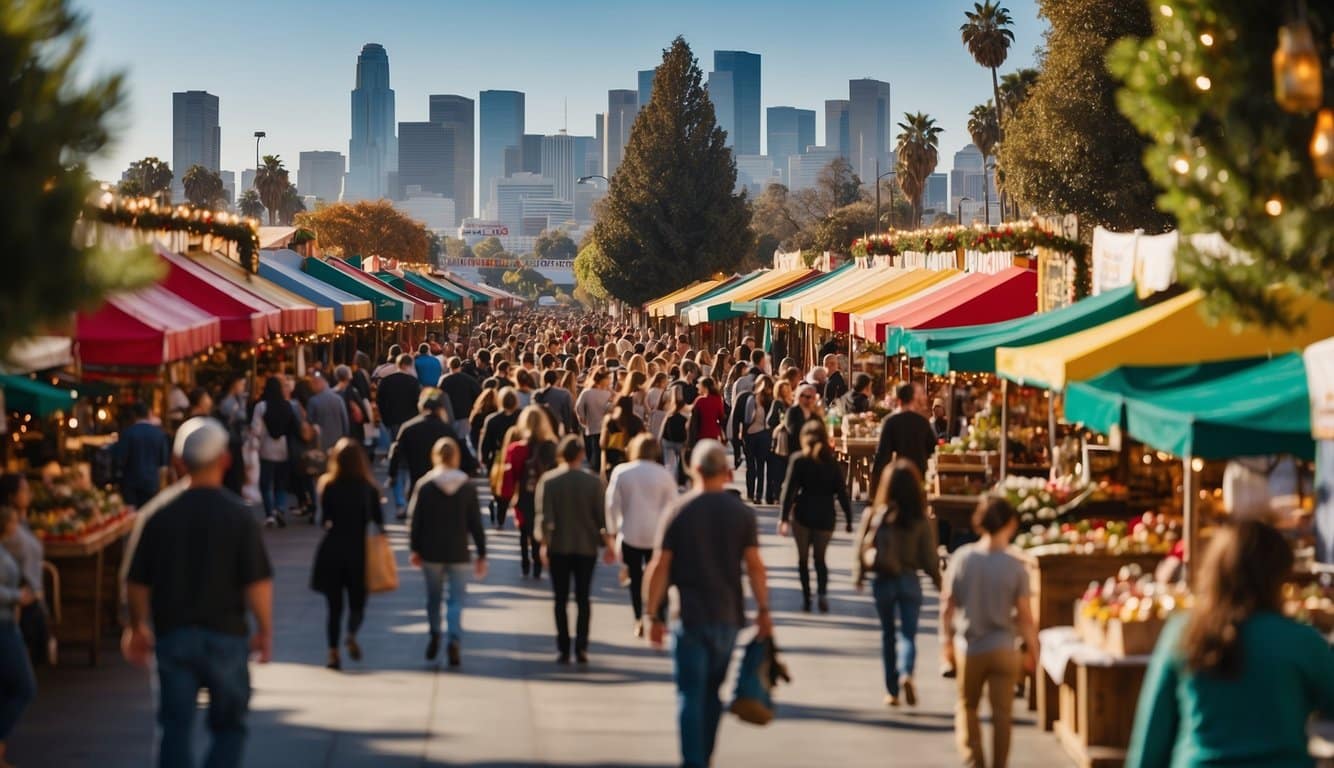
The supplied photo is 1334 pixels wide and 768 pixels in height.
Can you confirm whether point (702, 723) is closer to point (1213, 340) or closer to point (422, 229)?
point (1213, 340)

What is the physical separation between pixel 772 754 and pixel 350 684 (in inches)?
119

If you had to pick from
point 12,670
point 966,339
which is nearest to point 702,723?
point 12,670

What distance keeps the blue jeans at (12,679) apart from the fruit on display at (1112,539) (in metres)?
5.88

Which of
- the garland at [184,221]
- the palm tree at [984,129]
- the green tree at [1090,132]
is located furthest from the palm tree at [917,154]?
the garland at [184,221]

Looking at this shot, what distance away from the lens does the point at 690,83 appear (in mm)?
81812

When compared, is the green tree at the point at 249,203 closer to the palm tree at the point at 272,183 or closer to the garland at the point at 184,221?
the palm tree at the point at 272,183

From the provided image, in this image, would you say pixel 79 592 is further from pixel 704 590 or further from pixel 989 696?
pixel 989 696

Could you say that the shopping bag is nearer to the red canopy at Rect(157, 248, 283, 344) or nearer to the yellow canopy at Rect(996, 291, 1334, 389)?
the yellow canopy at Rect(996, 291, 1334, 389)

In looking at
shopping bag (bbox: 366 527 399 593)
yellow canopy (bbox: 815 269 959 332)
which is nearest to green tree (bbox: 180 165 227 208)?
yellow canopy (bbox: 815 269 959 332)

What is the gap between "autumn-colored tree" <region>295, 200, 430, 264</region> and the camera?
371ft

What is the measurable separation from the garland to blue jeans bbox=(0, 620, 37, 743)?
378 inches

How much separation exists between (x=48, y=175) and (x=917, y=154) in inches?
3985

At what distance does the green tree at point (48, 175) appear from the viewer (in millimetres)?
6203

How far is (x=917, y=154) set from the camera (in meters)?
→ 106
